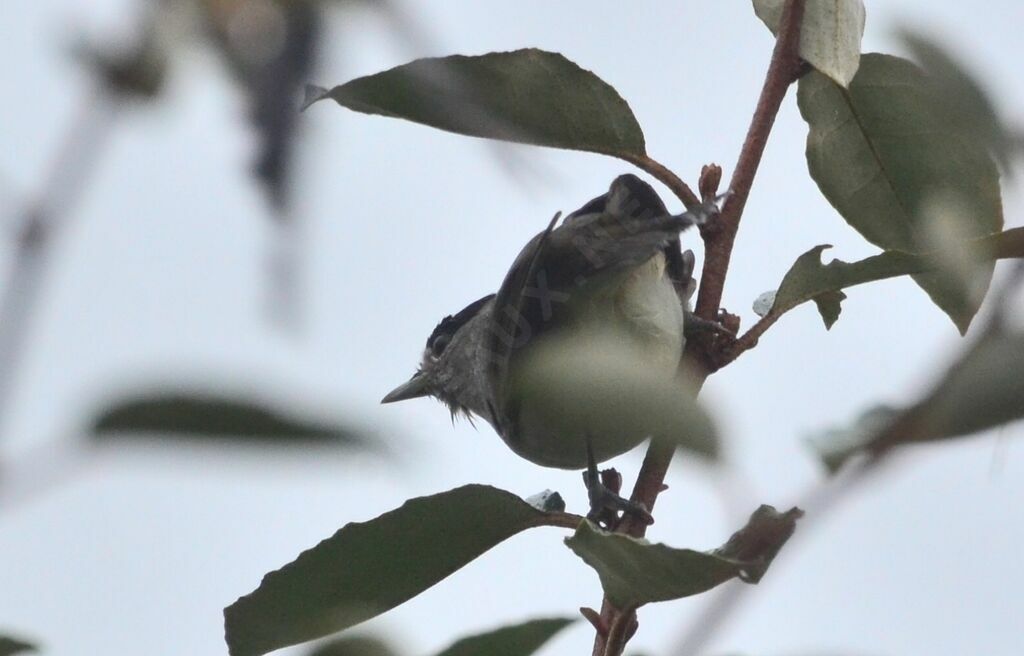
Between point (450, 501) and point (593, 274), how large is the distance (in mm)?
Answer: 1836

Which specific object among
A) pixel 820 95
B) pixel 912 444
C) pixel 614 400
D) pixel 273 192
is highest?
pixel 820 95

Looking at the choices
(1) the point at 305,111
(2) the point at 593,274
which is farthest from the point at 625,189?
(1) the point at 305,111

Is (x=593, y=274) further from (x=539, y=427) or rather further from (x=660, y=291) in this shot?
(x=539, y=427)

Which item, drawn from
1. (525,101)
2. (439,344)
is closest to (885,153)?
(525,101)

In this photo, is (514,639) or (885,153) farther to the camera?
(885,153)

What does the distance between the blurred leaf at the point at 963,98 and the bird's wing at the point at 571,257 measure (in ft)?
7.06

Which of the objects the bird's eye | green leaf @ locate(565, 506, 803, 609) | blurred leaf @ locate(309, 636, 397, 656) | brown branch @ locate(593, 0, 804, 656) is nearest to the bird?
brown branch @ locate(593, 0, 804, 656)

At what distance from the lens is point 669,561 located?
76.9 inches

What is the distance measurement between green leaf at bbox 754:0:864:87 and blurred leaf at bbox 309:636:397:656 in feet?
5.27

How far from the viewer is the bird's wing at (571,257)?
392 cm

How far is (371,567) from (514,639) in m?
0.54

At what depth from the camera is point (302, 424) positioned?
1.22 metres

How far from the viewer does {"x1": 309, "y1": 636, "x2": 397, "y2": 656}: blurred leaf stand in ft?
5.15

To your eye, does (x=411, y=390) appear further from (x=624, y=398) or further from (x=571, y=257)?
(x=624, y=398)
